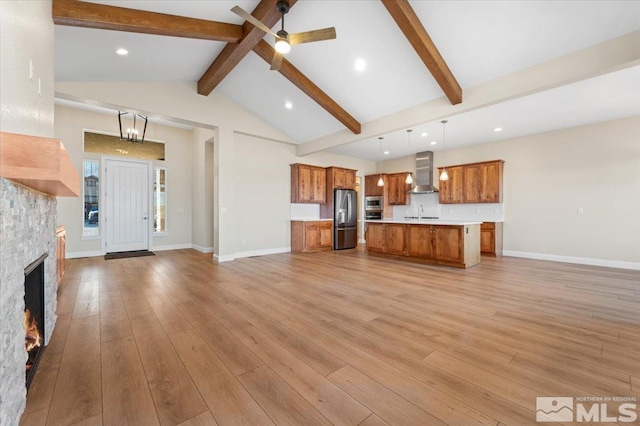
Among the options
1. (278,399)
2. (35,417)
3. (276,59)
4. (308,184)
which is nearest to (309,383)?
(278,399)

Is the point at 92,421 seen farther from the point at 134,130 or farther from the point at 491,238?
the point at 491,238

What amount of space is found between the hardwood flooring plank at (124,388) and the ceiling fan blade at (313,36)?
3.64m

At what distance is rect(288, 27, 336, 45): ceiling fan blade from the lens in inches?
119

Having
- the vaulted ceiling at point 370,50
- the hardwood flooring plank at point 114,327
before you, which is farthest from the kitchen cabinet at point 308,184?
the hardwood flooring plank at point 114,327

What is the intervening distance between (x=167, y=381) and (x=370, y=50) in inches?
187

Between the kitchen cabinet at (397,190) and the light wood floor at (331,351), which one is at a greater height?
the kitchen cabinet at (397,190)

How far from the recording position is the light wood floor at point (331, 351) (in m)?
1.47

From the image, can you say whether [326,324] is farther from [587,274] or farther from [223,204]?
[587,274]

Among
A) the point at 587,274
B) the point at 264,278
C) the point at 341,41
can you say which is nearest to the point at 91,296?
the point at 264,278

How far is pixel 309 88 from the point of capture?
16.7 ft

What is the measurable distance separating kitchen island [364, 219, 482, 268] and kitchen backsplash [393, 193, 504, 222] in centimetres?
171

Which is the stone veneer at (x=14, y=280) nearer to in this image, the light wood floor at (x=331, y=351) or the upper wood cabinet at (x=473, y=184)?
the light wood floor at (x=331, y=351)

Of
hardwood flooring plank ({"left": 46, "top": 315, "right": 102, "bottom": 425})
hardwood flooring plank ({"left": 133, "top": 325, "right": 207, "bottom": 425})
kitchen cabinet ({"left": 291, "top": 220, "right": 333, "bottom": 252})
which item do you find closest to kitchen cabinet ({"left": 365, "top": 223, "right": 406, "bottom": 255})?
kitchen cabinet ({"left": 291, "top": 220, "right": 333, "bottom": 252})

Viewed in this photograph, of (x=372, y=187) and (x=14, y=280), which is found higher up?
(x=372, y=187)
